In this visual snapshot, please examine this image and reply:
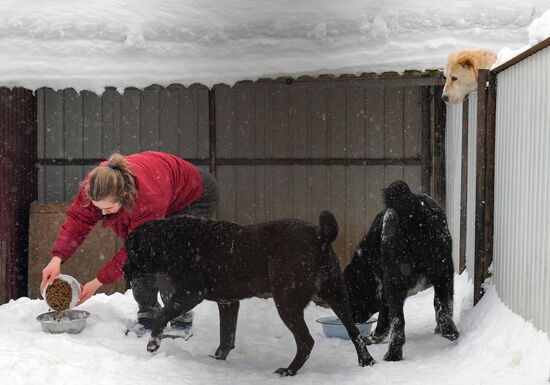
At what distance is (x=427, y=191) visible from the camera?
853cm

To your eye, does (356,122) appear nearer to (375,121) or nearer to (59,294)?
(375,121)

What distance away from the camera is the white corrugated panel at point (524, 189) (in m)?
4.32

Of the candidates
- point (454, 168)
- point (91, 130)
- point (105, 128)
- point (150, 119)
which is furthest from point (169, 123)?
point (454, 168)

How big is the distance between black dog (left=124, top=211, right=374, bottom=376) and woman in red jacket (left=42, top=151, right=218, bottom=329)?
0.66 feet

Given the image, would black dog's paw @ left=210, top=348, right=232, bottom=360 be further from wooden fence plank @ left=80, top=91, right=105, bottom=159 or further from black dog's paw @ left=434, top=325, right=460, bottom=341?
wooden fence plank @ left=80, top=91, right=105, bottom=159

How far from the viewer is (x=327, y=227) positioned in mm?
5242

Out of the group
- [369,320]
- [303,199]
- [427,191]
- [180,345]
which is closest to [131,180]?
[180,345]

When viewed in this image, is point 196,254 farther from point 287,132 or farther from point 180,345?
point 287,132

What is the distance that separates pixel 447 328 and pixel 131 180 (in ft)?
9.21

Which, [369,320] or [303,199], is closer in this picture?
[369,320]

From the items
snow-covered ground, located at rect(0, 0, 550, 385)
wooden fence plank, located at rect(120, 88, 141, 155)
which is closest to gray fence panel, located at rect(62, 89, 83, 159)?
wooden fence plank, located at rect(120, 88, 141, 155)

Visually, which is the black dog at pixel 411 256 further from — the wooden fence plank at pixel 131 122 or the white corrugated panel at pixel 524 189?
the wooden fence plank at pixel 131 122

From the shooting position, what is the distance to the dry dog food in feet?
18.4

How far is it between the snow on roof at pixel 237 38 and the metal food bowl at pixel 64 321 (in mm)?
2754
